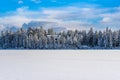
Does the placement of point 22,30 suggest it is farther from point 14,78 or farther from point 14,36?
point 14,78

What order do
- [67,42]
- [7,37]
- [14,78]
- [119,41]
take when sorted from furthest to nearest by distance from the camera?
[7,37]
[67,42]
[119,41]
[14,78]

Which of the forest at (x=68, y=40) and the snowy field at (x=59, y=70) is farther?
the forest at (x=68, y=40)

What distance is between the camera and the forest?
4240 inches

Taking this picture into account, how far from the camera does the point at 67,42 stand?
112 metres

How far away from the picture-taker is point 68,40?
11256 centimetres

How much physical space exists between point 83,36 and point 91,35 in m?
4.15

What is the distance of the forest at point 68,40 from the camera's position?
108 m

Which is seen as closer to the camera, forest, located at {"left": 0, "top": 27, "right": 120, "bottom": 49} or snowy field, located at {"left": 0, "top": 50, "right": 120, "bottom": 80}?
snowy field, located at {"left": 0, "top": 50, "right": 120, "bottom": 80}

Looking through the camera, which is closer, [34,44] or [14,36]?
[34,44]

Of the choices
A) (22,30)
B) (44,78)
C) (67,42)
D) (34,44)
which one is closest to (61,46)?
(67,42)

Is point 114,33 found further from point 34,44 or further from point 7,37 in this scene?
point 7,37

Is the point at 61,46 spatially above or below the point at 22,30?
below

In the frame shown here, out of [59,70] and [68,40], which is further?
[68,40]

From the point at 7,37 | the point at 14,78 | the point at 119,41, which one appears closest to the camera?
the point at 14,78
